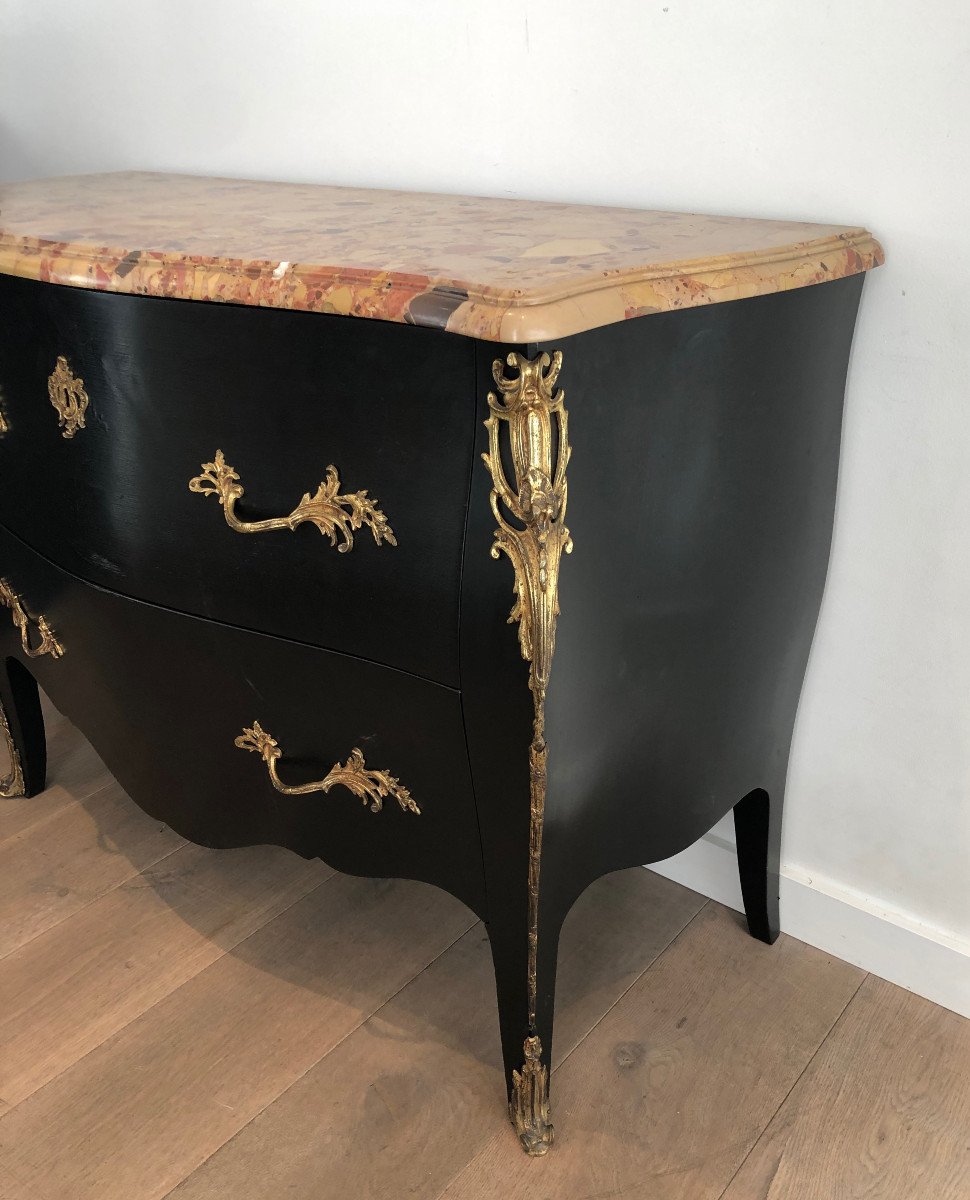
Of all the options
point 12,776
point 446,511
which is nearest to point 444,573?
point 446,511

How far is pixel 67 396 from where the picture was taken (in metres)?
0.95

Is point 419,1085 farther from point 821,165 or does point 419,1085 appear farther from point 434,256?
point 821,165

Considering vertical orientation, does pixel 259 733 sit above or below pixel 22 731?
above

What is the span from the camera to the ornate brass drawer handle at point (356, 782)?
907 millimetres

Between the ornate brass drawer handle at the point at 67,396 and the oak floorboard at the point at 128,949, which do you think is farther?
the oak floorboard at the point at 128,949

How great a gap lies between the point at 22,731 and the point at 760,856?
3.14ft

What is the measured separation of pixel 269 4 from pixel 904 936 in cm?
129

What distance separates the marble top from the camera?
2.16 ft

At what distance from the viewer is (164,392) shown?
870 millimetres

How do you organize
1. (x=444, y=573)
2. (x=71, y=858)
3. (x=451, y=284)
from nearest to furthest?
(x=451, y=284)
(x=444, y=573)
(x=71, y=858)

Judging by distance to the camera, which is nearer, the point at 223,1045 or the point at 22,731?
the point at 223,1045

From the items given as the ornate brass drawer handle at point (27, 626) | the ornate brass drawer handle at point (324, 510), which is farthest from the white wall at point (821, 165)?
the ornate brass drawer handle at point (27, 626)

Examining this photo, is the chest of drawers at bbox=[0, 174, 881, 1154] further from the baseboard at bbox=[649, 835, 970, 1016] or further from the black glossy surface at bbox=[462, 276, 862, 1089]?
the baseboard at bbox=[649, 835, 970, 1016]

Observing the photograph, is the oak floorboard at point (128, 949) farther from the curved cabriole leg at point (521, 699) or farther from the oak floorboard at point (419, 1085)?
the curved cabriole leg at point (521, 699)
